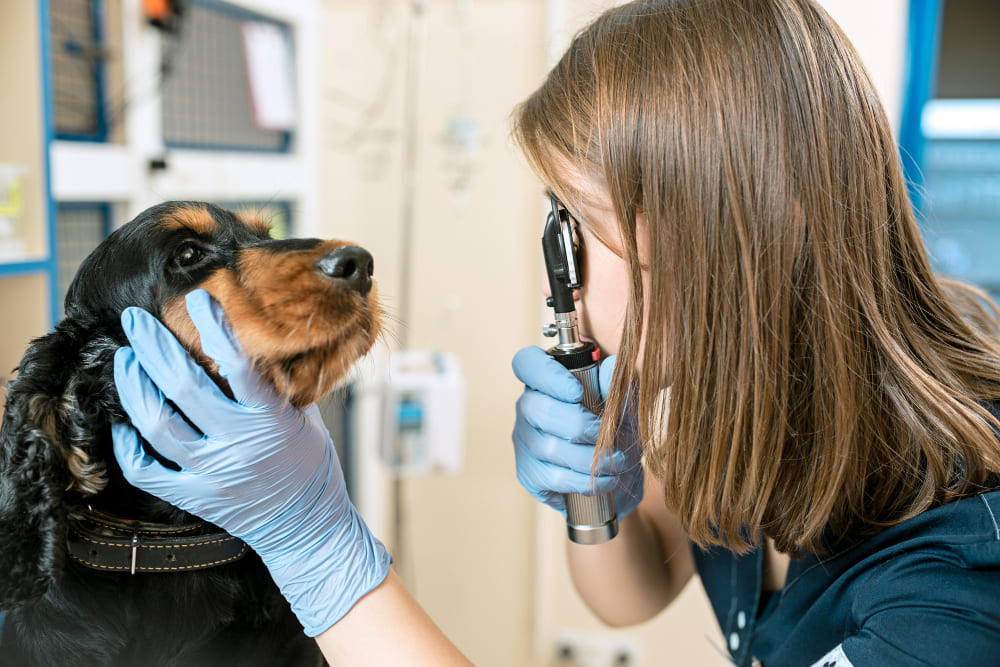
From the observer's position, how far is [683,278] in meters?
0.79

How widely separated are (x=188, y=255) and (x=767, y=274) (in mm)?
641

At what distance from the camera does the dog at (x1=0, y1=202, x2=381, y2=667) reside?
0.64 metres

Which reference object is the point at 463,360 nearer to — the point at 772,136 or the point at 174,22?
the point at 174,22

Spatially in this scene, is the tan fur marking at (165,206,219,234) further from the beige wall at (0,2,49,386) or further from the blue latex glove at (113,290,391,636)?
the beige wall at (0,2,49,386)

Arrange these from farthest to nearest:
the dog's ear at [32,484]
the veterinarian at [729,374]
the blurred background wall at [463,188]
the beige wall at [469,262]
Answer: the beige wall at [469,262] < the blurred background wall at [463,188] < the veterinarian at [729,374] < the dog's ear at [32,484]

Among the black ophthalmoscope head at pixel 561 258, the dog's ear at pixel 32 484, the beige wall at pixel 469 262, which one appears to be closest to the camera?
the dog's ear at pixel 32 484

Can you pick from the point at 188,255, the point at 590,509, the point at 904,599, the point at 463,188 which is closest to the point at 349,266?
the point at 188,255

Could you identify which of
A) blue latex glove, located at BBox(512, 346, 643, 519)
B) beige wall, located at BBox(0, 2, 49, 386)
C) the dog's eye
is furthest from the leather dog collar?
beige wall, located at BBox(0, 2, 49, 386)

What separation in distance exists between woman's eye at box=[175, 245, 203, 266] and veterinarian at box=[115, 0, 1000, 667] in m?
0.10

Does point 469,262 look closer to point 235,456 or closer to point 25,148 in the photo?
point 25,148

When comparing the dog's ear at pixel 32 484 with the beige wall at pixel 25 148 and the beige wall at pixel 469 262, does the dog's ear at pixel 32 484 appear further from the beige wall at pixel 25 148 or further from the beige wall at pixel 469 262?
the beige wall at pixel 469 262

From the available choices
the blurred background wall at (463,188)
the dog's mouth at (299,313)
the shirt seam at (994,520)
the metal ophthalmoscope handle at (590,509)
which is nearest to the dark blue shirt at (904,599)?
→ the shirt seam at (994,520)

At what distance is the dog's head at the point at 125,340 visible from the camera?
63 cm

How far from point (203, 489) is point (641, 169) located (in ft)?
1.85
